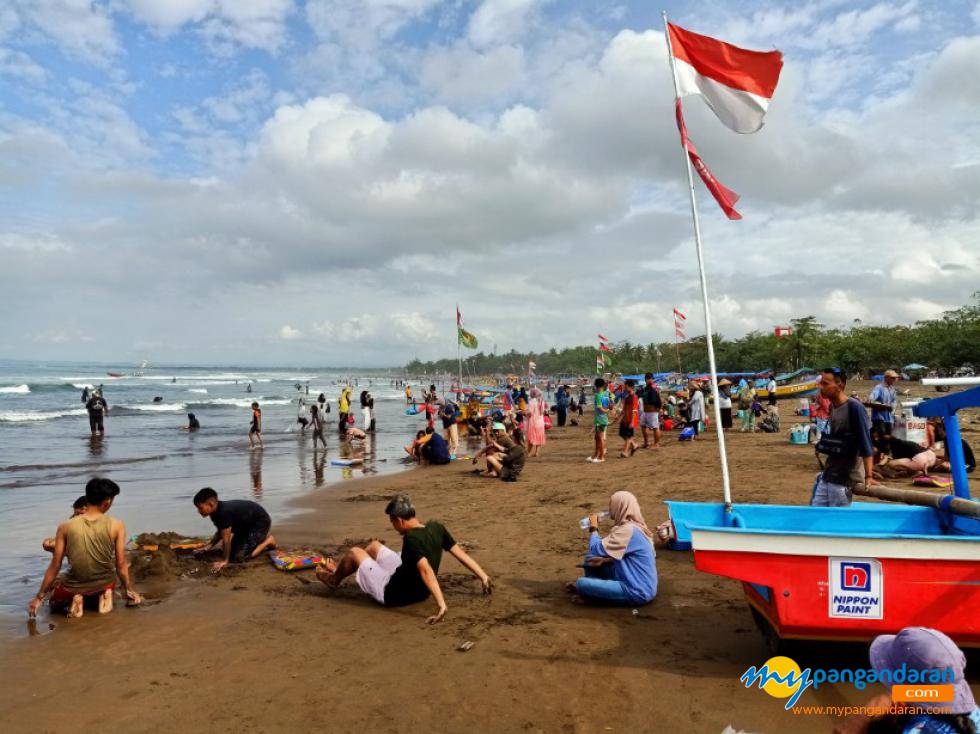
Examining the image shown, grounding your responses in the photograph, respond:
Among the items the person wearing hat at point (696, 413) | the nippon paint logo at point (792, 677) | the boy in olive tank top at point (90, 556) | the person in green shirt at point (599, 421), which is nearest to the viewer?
the nippon paint logo at point (792, 677)

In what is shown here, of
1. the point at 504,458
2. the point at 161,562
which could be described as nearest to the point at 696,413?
the point at 504,458

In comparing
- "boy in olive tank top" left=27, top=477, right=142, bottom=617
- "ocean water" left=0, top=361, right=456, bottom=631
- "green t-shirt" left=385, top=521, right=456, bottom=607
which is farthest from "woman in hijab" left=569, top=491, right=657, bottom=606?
"ocean water" left=0, top=361, right=456, bottom=631

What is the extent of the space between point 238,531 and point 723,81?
25.6 ft

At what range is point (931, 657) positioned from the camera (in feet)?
7.48

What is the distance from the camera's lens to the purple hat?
7.41 ft

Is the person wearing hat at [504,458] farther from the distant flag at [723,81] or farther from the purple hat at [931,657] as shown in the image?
the purple hat at [931,657]

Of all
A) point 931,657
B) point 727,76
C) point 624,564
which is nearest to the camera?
point 931,657

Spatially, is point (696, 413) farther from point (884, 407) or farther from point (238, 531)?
point (238, 531)

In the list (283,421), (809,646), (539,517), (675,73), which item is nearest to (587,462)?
(539,517)

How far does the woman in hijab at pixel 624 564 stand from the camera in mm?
5582

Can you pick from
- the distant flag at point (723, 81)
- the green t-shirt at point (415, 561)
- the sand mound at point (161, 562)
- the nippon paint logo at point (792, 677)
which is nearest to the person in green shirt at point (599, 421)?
the distant flag at point (723, 81)

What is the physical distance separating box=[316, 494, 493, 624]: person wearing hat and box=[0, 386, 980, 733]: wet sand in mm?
153

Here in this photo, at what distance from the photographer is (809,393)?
38969 mm

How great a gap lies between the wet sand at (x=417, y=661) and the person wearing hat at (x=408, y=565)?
0.15m
